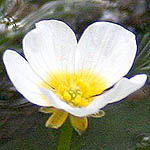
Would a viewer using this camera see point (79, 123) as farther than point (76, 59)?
No

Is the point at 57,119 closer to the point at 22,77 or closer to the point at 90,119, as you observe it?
the point at 22,77

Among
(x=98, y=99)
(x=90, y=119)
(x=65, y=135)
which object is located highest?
(x=98, y=99)

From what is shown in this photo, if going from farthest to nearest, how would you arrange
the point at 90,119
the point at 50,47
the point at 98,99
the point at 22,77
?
the point at 90,119
the point at 50,47
the point at 22,77
the point at 98,99

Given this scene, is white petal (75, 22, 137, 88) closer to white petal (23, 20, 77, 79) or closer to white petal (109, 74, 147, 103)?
white petal (23, 20, 77, 79)

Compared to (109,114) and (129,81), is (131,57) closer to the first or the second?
(129,81)

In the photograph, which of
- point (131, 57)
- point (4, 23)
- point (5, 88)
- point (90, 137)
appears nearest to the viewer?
point (131, 57)

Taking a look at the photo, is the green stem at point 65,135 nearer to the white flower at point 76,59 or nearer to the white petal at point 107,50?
the white flower at point 76,59

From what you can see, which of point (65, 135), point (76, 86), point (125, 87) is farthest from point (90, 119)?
point (125, 87)

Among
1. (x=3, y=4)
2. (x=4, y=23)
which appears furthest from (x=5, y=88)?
(x=3, y=4)
